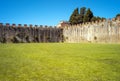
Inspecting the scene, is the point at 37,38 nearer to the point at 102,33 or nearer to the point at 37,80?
the point at 102,33

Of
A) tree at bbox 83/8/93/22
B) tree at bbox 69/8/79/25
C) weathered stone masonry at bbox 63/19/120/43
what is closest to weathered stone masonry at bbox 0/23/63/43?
weathered stone masonry at bbox 63/19/120/43

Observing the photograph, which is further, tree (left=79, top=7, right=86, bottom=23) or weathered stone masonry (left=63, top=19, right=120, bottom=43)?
tree (left=79, top=7, right=86, bottom=23)

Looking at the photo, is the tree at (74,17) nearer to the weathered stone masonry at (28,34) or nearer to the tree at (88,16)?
the tree at (88,16)

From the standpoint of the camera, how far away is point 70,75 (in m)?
7.83

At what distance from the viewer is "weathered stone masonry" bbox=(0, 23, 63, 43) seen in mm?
45094

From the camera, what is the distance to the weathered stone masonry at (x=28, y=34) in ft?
148

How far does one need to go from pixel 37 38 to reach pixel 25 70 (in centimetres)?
4051

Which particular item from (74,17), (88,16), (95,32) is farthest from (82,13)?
(95,32)

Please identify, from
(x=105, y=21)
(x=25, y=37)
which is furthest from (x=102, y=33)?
(x=25, y=37)

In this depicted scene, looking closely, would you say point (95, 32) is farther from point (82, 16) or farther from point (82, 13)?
point (82, 13)

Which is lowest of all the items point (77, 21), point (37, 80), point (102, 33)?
point (37, 80)

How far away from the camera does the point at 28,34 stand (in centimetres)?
4769

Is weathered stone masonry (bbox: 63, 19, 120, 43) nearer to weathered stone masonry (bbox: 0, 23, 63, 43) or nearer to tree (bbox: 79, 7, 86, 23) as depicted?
weathered stone masonry (bbox: 0, 23, 63, 43)

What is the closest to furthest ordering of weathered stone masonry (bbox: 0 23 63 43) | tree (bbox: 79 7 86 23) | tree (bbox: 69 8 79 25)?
weathered stone masonry (bbox: 0 23 63 43) < tree (bbox: 79 7 86 23) < tree (bbox: 69 8 79 25)
